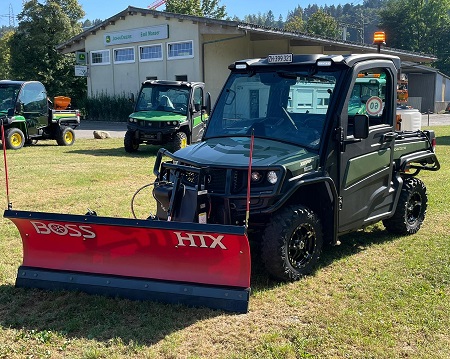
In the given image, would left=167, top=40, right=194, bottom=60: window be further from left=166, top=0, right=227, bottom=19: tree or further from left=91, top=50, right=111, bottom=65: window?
left=166, top=0, right=227, bottom=19: tree

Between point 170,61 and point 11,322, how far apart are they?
2619cm

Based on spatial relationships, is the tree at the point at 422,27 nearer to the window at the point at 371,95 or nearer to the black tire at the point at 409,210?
the black tire at the point at 409,210

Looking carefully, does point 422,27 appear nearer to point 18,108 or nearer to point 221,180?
point 18,108

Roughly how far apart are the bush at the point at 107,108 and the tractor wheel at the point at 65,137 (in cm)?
1340

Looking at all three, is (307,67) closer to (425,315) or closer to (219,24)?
(425,315)

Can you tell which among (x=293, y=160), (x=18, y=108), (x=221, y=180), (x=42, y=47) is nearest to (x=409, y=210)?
(x=293, y=160)

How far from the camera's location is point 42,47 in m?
41.3

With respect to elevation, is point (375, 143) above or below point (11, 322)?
above

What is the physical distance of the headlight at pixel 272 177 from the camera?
188 inches

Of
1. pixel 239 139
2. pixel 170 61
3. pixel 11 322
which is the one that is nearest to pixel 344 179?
pixel 239 139

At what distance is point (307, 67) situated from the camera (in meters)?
5.58

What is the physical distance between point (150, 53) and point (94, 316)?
2775cm

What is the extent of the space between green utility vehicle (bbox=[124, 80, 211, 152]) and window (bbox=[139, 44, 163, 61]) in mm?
14804

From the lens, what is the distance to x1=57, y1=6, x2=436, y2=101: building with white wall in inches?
1091
